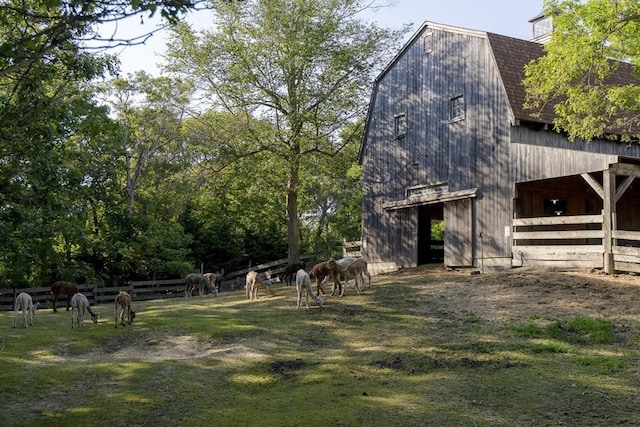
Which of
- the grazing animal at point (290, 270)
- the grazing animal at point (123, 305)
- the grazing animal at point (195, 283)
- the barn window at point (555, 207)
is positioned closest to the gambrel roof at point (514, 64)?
the barn window at point (555, 207)

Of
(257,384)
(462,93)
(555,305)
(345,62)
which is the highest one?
(345,62)

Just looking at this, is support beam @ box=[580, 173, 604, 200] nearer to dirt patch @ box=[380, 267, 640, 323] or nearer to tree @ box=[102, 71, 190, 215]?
dirt patch @ box=[380, 267, 640, 323]

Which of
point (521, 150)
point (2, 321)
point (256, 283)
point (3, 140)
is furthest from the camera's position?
point (256, 283)

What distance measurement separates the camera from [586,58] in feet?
58.0

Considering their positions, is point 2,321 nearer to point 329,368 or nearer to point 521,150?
point 329,368

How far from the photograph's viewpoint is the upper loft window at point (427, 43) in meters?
25.7

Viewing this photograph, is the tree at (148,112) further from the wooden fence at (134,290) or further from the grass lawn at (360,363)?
the grass lawn at (360,363)

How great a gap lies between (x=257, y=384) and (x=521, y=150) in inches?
544

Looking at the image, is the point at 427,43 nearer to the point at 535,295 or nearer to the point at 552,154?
the point at 552,154

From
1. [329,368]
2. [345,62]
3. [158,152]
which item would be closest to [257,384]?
[329,368]

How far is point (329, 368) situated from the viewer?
12.2 metres

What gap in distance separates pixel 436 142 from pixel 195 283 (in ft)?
40.4

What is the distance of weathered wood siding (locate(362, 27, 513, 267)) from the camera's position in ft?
73.6

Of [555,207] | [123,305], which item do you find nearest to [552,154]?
[555,207]
